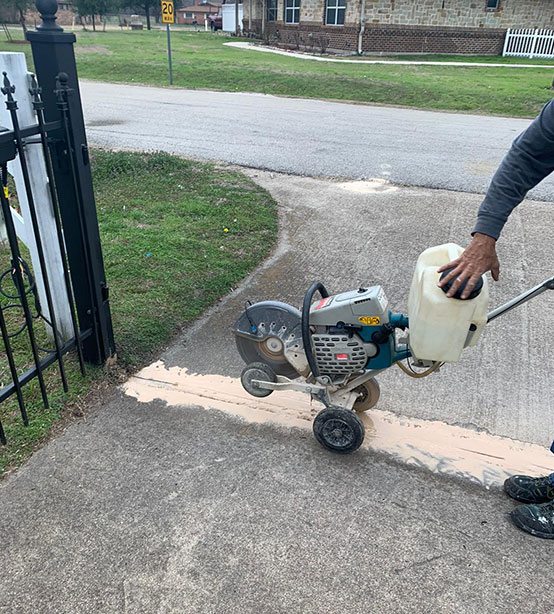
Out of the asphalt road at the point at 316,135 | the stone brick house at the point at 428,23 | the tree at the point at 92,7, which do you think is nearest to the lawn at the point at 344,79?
the asphalt road at the point at 316,135

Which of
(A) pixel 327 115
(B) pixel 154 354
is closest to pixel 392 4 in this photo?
(A) pixel 327 115

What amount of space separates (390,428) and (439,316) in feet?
3.16

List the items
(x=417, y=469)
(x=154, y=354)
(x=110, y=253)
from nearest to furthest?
(x=417, y=469), (x=154, y=354), (x=110, y=253)

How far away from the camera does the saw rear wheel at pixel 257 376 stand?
2760mm

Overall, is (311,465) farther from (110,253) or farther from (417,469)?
(110,253)

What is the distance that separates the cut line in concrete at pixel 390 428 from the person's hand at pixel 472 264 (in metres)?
1.00

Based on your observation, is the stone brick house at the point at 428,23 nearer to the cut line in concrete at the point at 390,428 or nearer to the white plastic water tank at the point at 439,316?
the cut line in concrete at the point at 390,428

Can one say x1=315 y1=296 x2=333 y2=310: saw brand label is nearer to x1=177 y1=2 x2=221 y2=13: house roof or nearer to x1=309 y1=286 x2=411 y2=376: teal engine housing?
x1=309 y1=286 x2=411 y2=376: teal engine housing

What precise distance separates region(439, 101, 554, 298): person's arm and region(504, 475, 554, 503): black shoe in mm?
993

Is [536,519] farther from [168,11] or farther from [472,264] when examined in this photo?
[168,11]

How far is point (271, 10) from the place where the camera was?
31.0 metres

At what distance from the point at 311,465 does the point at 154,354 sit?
1395 mm

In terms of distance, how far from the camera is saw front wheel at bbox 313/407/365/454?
8.30 ft

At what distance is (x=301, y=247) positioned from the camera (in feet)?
17.0
